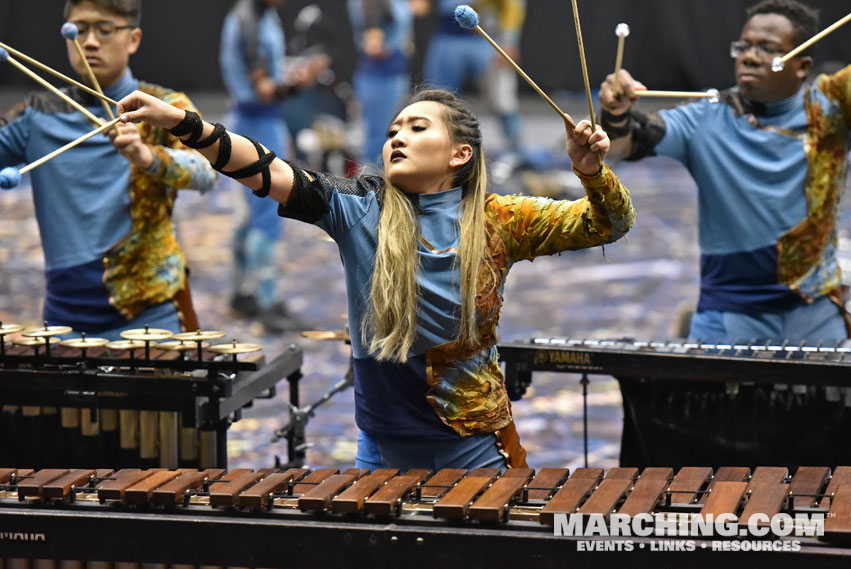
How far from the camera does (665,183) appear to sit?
13.0 metres

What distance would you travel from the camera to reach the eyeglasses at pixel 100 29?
454 centimetres

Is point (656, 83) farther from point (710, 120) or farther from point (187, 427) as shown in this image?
point (187, 427)

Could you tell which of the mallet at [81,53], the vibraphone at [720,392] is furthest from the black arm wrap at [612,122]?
the mallet at [81,53]

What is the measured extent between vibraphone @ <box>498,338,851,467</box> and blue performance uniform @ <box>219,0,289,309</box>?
400 cm

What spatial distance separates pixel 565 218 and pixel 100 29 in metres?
2.00

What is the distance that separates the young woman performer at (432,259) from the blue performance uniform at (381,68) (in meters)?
6.55

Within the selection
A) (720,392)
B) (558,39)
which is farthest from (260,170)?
(558,39)

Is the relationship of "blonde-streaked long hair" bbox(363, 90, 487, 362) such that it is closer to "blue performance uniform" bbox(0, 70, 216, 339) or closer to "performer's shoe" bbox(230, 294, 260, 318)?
"blue performance uniform" bbox(0, 70, 216, 339)

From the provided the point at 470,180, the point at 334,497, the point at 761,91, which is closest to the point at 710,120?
the point at 761,91

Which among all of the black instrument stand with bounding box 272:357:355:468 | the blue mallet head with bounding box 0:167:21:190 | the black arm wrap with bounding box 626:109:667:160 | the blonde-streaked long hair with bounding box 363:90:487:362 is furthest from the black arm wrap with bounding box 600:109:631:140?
the blue mallet head with bounding box 0:167:21:190

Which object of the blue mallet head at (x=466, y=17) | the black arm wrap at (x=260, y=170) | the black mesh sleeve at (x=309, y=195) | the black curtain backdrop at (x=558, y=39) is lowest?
the black mesh sleeve at (x=309, y=195)

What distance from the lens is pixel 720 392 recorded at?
441cm

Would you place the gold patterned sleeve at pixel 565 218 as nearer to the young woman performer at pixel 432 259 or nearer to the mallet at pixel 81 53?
the young woman performer at pixel 432 259

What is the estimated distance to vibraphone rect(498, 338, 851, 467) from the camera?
424 centimetres
